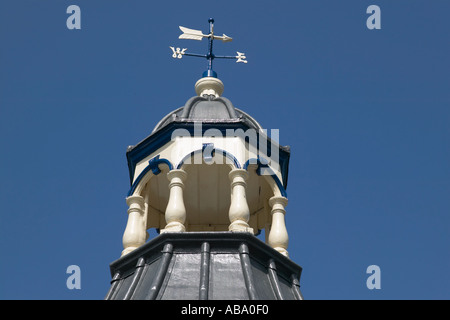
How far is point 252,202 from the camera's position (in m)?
25.3

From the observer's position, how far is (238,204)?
21984mm

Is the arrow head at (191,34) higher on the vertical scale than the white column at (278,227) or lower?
higher

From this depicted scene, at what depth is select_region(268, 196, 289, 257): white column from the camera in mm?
22406

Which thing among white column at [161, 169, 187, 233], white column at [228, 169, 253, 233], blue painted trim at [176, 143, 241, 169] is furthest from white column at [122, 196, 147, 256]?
white column at [228, 169, 253, 233]

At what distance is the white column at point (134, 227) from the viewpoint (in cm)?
2247

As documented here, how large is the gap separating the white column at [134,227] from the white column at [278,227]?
282 cm

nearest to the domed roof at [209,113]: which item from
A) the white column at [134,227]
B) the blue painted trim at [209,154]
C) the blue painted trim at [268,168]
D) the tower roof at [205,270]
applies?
the blue painted trim at [209,154]

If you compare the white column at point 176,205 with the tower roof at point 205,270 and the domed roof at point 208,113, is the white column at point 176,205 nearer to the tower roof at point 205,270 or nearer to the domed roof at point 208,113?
the tower roof at point 205,270

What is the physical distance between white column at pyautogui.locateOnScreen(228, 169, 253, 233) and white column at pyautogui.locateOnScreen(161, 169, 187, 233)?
40.2 inches

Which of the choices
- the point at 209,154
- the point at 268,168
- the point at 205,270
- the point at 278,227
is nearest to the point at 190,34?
the point at 209,154

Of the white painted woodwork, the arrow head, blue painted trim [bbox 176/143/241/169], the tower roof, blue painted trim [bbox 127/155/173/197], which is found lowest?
the tower roof

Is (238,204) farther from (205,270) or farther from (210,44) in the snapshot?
(210,44)

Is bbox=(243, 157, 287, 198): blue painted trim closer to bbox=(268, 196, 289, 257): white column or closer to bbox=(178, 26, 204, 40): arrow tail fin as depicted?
bbox=(268, 196, 289, 257): white column
